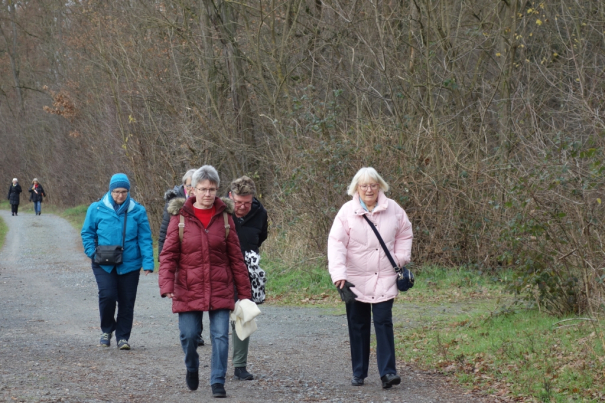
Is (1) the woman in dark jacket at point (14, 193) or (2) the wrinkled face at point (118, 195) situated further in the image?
(1) the woman in dark jacket at point (14, 193)

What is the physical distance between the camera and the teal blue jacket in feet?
28.2

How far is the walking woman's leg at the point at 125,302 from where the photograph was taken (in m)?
8.71

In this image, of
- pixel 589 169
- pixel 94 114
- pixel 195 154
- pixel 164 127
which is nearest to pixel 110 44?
pixel 164 127

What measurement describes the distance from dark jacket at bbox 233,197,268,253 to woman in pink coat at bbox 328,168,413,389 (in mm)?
1067

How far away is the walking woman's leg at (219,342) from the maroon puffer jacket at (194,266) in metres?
0.12

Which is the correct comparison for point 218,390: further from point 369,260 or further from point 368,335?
point 369,260

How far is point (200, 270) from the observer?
6352mm

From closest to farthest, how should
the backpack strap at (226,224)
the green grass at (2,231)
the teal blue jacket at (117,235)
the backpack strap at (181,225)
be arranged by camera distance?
the backpack strap at (181,225), the backpack strap at (226,224), the teal blue jacket at (117,235), the green grass at (2,231)

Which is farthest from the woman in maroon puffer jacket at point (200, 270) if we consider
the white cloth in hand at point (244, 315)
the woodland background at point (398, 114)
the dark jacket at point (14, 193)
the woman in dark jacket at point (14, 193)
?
the dark jacket at point (14, 193)

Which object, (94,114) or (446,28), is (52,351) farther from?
(94,114)

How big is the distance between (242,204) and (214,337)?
1472 mm

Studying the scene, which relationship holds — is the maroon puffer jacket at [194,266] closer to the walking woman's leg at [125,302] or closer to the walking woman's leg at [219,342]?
the walking woman's leg at [219,342]

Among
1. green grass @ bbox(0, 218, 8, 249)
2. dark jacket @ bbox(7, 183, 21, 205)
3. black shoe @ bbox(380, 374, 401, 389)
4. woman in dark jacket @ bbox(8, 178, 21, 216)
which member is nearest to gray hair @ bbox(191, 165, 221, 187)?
black shoe @ bbox(380, 374, 401, 389)

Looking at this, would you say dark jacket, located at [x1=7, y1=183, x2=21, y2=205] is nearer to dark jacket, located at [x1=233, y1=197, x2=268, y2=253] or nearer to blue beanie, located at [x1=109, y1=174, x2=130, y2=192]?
blue beanie, located at [x1=109, y1=174, x2=130, y2=192]
